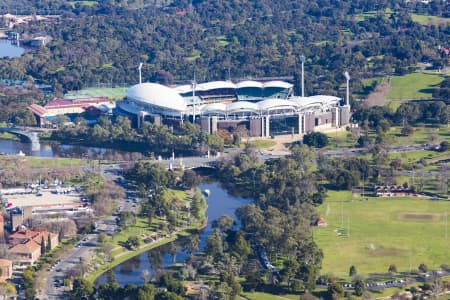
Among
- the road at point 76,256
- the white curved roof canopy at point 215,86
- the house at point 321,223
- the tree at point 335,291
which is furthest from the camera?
the white curved roof canopy at point 215,86

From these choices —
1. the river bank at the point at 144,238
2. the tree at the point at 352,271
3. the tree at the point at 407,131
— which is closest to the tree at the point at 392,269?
the tree at the point at 352,271

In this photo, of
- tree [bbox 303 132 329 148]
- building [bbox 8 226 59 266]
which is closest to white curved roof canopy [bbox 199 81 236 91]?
tree [bbox 303 132 329 148]

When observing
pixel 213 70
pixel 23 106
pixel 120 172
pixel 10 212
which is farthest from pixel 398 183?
pixel 213 70

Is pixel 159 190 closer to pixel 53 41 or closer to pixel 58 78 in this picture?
pixel 58 78

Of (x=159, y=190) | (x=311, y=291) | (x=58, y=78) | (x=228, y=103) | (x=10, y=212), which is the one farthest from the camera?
(x=58, y=78)

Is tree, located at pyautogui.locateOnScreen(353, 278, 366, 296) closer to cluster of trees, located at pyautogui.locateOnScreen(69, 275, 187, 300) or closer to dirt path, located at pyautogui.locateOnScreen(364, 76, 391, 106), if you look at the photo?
cluster of trees, located at pyautogui.locateOnScreen(69, 275, 187, 300)

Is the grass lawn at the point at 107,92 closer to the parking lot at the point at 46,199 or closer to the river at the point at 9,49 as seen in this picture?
the river at the point at 9,49

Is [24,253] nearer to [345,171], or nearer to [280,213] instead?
[280,213]

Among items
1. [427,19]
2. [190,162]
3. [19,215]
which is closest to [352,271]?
[19,215]
